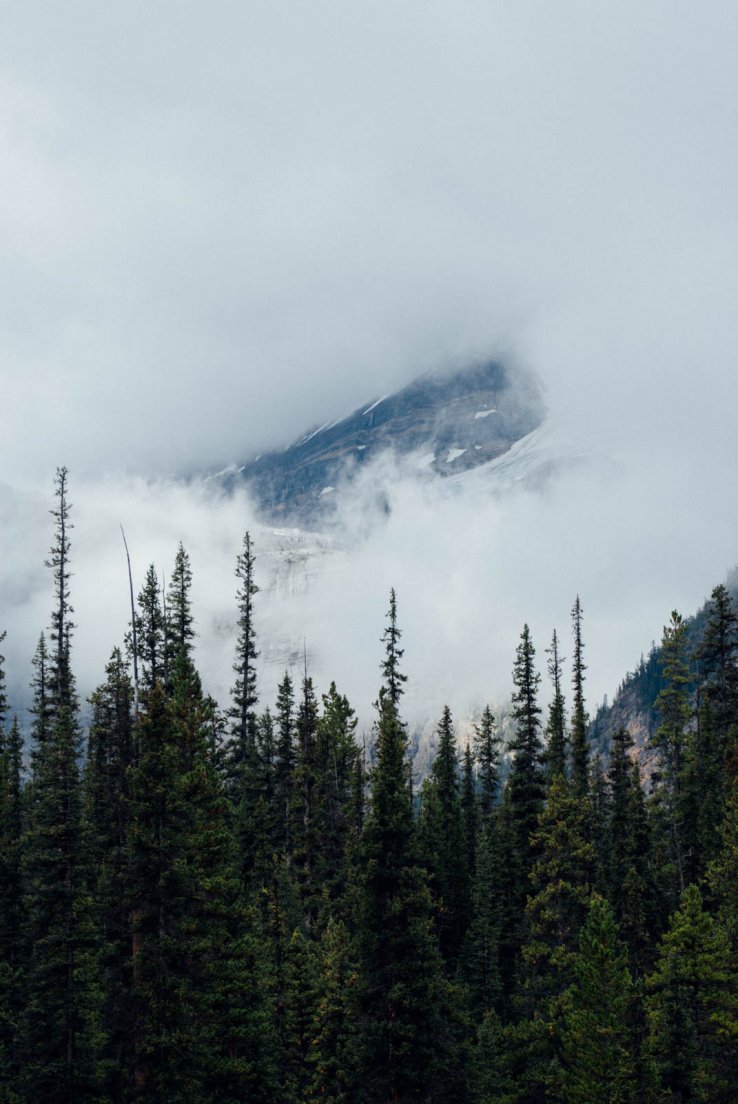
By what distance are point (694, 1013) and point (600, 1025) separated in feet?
24.5

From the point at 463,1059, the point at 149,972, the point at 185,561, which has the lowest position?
the point at 463,1059

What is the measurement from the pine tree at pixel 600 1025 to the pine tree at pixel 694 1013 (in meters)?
1.56

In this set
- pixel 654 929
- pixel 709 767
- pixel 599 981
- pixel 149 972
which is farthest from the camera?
pixel 709 767

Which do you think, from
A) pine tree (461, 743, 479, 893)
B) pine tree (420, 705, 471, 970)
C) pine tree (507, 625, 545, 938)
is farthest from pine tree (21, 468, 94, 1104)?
pine tree (461, 743, 479, 893)

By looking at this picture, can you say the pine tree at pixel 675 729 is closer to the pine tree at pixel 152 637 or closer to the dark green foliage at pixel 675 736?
the dark green foliage at pixel 675 736

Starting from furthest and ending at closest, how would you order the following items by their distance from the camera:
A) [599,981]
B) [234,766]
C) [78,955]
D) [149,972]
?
1. [234,766]
2. [599,981]
3. [78,955]
4. [149,972]

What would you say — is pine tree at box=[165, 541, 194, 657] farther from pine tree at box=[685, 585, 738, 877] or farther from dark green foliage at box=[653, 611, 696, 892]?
pine tree at box=[685, 585, 738, 877]

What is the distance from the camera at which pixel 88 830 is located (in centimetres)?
3322

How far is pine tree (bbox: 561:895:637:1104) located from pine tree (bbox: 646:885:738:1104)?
1.56 metres

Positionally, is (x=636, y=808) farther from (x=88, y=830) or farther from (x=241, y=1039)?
(x=88, y=830)

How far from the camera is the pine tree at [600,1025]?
110 ft

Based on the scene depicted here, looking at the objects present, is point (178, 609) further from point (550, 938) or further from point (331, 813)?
point (550, 938)

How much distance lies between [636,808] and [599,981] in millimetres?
18544

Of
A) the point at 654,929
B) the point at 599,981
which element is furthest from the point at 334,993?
the point at 654,929
